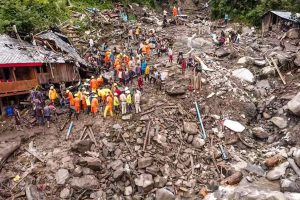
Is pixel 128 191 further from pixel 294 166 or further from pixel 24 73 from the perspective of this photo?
pixel 24 73

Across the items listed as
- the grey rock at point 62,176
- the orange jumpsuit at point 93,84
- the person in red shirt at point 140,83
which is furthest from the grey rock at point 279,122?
the grey rock at point 62,176

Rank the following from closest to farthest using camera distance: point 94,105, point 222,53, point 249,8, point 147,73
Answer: point 94,105
point 147,73
point 222,53
point 249,8

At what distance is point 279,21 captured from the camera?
35031 millimetres

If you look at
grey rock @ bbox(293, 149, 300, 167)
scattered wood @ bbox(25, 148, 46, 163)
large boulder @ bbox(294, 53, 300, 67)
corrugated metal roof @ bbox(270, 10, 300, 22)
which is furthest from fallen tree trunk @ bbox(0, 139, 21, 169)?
corrugated metal roof @ bbox(270, 10, 300, 22)

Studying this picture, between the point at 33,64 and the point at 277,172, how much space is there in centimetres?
1631

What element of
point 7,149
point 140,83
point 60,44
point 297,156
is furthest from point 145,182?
point 60,44

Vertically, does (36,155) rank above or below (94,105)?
below

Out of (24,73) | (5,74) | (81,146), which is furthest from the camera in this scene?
(24,73)

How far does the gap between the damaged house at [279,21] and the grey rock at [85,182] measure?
24623 millimetres

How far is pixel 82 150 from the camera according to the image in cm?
1948

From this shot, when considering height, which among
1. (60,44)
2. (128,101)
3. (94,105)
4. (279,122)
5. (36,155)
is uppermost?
(60,44)

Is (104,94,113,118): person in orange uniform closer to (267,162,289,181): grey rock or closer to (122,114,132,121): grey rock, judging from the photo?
(122,114,132,121): grey rock

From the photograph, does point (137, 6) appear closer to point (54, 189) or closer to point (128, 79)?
point (128, 79)

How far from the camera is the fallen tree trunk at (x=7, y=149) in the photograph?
1886cm
